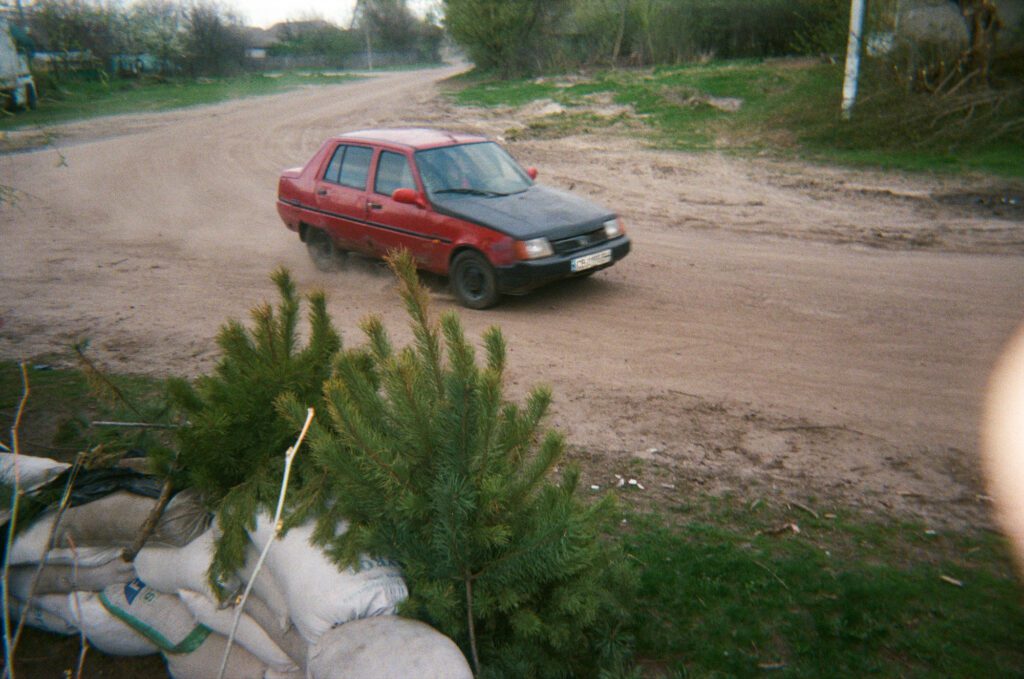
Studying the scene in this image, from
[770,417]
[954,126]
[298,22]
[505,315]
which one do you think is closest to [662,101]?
[954,126]

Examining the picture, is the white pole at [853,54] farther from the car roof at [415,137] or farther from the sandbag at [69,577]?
the sandbag at [69,577]

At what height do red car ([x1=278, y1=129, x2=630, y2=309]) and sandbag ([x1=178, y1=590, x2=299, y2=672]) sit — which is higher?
red car ([x1=278, y1=129, x2=630, y2=309])

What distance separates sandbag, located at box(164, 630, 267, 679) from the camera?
10.5 ft

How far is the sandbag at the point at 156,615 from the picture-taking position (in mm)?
3355

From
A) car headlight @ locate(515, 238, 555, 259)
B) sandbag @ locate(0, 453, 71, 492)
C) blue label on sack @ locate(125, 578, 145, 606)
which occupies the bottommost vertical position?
blue label on sack @ locate(125, 578, 145, 606)

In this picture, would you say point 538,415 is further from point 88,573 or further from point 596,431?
point 596,431

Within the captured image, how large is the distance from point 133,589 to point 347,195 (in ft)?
21.3

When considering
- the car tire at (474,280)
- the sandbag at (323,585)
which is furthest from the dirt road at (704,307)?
the sandbag at (323,585)

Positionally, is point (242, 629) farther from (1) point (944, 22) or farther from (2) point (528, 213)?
(1) point (944, 22)

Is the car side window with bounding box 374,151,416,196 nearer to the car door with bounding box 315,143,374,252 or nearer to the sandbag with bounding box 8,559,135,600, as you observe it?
the car door with bounding box 315,143,374,252

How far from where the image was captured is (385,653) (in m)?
2.56

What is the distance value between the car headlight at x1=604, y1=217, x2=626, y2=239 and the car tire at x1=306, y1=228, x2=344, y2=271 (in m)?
3.64

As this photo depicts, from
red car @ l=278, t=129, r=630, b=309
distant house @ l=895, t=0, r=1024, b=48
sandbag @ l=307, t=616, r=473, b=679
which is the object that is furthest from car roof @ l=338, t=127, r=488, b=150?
distant house @ l=895, t=0, r=1024, b=48

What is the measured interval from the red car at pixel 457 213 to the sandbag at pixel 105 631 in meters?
4.60
